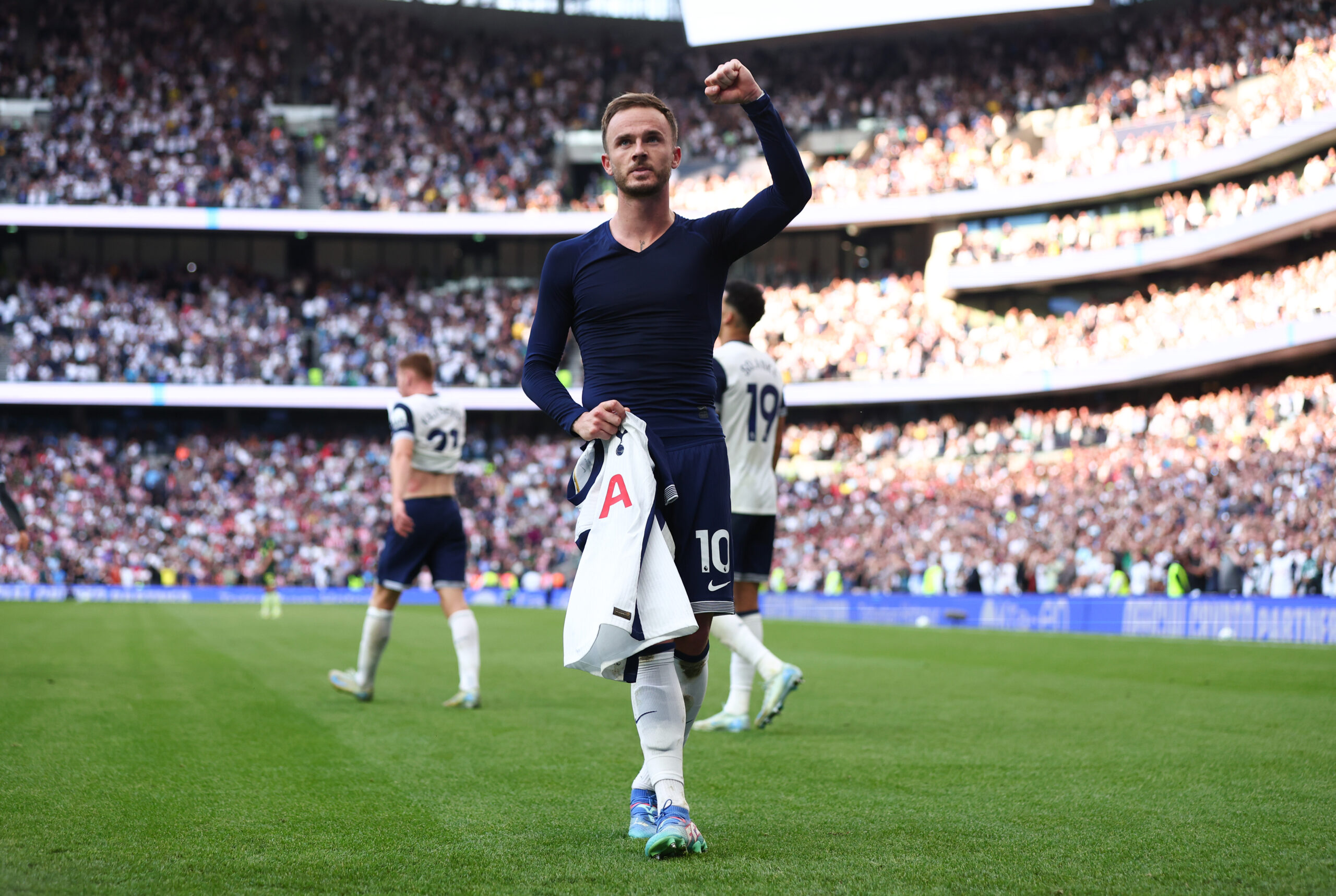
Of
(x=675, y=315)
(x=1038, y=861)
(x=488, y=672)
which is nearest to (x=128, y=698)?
(x=488, y=672)

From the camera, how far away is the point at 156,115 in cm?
4016

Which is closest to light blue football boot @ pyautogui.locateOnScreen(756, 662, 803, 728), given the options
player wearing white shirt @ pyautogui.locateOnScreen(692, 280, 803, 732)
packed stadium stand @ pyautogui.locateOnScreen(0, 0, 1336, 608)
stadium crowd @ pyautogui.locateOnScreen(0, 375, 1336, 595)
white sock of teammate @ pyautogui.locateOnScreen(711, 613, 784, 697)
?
white sock of teammate @ pyautogui.locateOnScreen(711, 613, 784, 697)

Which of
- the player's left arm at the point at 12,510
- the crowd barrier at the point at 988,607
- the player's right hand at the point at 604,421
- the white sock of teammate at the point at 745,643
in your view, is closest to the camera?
the player's right hand at the point at 604,421

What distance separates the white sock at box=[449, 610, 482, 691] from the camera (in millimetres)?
8742

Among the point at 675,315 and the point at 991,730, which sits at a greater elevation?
the point at 675,315

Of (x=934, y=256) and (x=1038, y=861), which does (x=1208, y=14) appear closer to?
(x=934, y=256)

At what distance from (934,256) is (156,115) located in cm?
2446

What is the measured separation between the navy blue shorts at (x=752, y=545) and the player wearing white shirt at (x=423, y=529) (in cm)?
206

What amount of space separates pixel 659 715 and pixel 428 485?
16.8ft

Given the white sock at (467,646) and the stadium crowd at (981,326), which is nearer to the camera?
the white sock at (467,646)

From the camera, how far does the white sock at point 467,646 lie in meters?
8.74

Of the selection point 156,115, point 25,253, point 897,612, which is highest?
point 156,115

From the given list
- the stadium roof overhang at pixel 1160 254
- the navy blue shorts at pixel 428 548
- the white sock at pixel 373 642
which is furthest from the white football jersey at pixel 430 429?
the stadium roof overhang at pixel 1160 254

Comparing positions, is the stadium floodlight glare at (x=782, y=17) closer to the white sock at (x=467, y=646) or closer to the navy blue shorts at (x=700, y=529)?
the white sock at (x=467, y=646)
